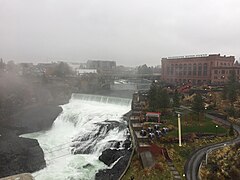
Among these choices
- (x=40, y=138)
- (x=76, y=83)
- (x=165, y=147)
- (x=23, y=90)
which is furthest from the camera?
(x=76, y=83)

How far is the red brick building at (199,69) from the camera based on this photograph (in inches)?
2542

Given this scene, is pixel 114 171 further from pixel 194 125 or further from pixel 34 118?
pixel 34 118

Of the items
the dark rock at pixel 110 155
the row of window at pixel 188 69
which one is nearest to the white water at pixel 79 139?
the dark rock at pixel 110 155

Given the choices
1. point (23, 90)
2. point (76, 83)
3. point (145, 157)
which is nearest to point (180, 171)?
point (145, 157)

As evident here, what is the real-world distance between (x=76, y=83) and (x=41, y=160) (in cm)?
5783

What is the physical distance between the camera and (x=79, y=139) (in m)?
36.8

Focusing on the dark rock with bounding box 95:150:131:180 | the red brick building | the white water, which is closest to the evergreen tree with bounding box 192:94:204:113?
the white water

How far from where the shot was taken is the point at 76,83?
282 ft

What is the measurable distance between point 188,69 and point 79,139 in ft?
164

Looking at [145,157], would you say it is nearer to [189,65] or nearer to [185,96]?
[185,96]

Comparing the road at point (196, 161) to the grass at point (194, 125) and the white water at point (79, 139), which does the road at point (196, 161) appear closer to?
the grass at point (194, 125)

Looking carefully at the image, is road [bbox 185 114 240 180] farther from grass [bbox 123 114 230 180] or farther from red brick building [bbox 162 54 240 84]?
red brick building [bbox 162 54 240 84]

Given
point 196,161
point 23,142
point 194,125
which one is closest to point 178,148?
point 196,161

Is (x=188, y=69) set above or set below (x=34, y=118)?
above
